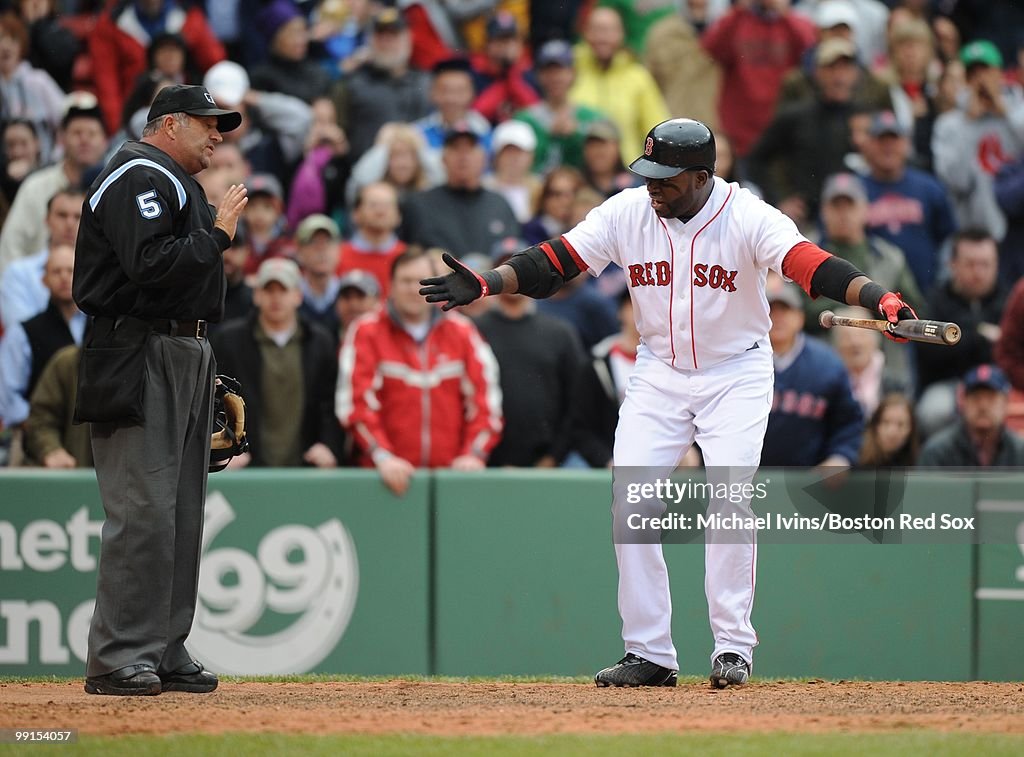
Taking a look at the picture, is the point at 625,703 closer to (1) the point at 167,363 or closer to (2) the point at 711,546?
(2) the point at 711,546

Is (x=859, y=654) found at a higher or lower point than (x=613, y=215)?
lower

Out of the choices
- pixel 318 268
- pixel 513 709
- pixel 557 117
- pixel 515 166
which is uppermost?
pixel 557 117

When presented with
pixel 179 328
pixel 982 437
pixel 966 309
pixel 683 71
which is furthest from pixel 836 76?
pixel 179 328

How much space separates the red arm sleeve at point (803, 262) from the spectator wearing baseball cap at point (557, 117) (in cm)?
643

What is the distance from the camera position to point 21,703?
21.0ft

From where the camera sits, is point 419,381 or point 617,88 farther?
point 617,88

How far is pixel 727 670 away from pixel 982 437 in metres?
3.82

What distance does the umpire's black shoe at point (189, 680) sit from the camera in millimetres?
6738

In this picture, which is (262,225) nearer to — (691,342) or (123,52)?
(123,52)

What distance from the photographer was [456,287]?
6.89 meters

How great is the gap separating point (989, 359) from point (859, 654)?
3.12 meters

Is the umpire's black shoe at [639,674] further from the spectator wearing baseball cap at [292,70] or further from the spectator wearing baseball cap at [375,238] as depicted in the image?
the spectator wearing baseball cap at [292,70]

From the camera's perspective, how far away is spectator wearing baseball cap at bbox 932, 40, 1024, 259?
1297cm

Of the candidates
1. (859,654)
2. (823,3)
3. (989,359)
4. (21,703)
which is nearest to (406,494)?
(859,654)
